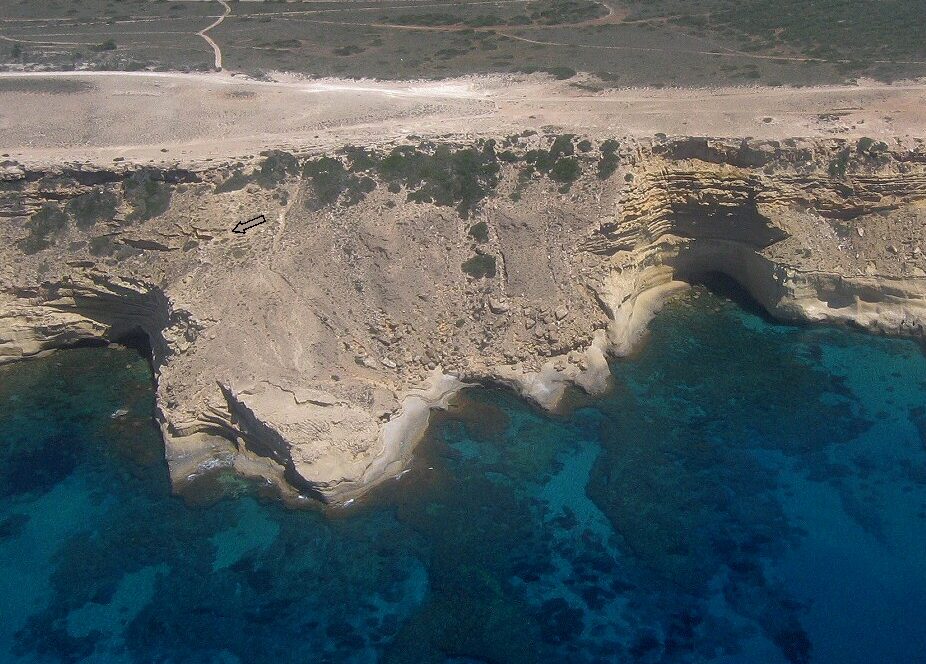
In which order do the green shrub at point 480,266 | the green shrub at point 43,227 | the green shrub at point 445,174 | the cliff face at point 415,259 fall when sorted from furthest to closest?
the green shrub at point 445,174, the green shrub at point 480,266, the green shrub at point 43,227, the cliff face at point 415,259

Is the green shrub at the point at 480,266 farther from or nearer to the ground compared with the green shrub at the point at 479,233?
nearer to the ground

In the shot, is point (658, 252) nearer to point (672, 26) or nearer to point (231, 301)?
point (231, 301)

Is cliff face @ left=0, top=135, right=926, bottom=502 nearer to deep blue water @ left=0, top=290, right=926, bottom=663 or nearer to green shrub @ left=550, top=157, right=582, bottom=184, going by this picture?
green shrub @ left=550, top=157, right=582, bottom=184

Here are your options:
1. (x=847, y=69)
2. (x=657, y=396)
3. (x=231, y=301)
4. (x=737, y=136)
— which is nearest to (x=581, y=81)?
(x=737, y=136)

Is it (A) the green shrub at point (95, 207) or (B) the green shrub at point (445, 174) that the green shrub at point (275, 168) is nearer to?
(B) the green shrub at point (445, 174)

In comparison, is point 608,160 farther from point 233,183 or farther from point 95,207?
point 95,207

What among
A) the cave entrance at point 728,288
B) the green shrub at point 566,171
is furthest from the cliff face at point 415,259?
the cave entrance at point 728,288
